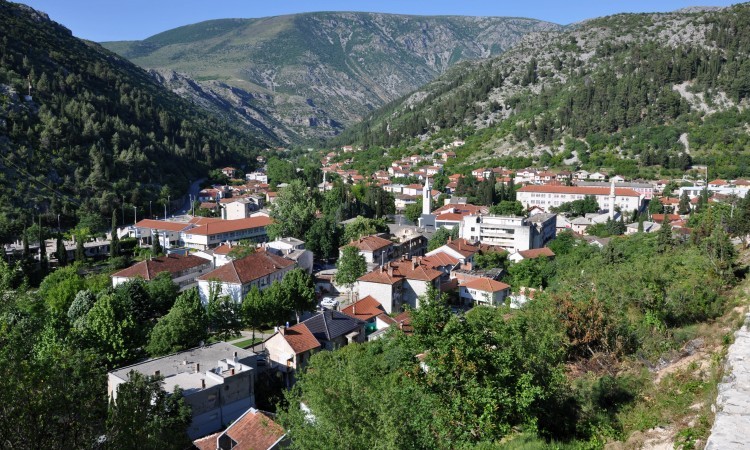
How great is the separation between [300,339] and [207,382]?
519 centimetres

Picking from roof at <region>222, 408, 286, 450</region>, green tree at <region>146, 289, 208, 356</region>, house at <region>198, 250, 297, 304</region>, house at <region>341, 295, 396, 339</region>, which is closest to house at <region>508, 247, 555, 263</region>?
house at <region>341, 295, 396, 339</region>

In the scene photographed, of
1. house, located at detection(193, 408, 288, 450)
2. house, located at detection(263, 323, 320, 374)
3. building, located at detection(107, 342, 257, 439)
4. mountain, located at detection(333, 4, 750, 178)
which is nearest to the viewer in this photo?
house, located at detection(193, 408, 288, 450)

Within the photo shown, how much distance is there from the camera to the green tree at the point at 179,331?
2417 centimetres

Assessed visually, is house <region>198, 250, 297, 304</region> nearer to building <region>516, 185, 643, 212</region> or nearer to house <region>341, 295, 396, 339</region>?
house <region>341, 295, 396, 339</region>

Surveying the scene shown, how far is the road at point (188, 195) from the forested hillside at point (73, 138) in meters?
1.26

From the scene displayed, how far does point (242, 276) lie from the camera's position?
106 ft

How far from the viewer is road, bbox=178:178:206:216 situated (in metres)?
69.9

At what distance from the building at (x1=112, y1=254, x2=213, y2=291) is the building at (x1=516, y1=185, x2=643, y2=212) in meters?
38.9

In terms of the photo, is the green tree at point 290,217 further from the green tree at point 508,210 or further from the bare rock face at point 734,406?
the bare rock face at point 734,406

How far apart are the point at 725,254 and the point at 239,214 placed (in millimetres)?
48633

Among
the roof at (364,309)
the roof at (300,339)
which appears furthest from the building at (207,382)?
the roof at (364,309)

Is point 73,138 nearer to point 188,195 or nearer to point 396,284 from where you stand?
point 188,195

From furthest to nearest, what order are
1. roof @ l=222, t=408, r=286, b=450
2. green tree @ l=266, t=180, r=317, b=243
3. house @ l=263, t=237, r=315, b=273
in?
green tree @ l=266, t=180, r=317, b=243
house @ l=263, t=237, r=315, b=273
roof @ l=222, t=408, r=286, b=450

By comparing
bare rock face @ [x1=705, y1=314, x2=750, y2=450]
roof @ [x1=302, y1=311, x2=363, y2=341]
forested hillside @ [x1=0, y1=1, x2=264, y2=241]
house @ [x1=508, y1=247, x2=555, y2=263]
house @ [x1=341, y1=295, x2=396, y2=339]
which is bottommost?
house @ [x1=341, y1=295, x2=396, y2=339]
